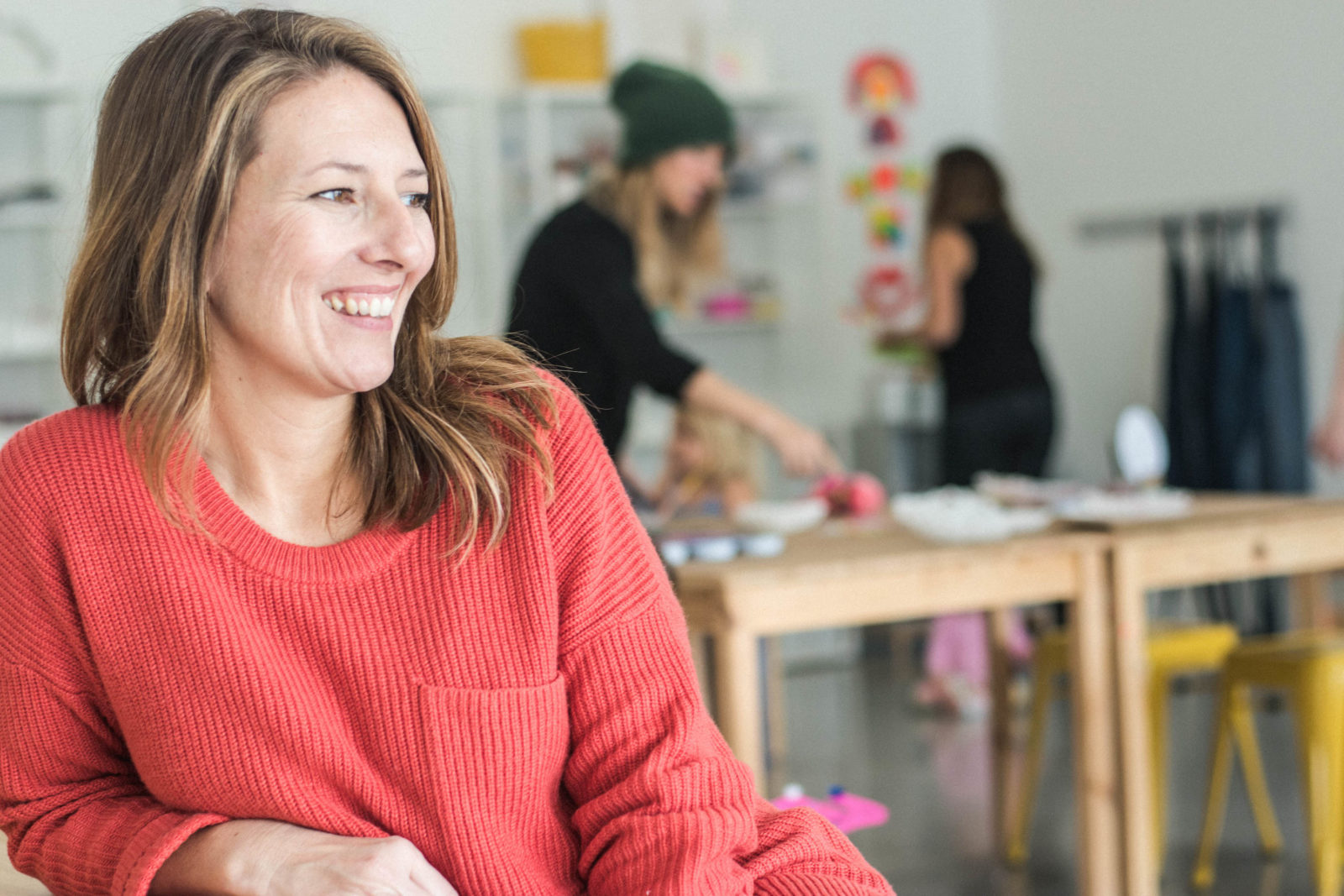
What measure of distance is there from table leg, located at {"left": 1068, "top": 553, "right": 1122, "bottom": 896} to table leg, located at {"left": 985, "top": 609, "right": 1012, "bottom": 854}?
805 millimetres

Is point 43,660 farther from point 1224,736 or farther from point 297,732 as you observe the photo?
point 1224,736

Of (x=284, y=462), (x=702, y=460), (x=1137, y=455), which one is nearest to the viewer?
(x=284, y=462)

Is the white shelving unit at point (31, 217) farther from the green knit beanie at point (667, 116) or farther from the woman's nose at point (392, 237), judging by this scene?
the woman's nose at point (392, 237)

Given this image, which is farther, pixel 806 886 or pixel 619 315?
pixel 619 315

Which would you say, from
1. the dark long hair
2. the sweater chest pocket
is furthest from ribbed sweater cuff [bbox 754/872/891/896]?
the dark long hair

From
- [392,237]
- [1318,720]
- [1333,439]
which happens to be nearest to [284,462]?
[392,237]

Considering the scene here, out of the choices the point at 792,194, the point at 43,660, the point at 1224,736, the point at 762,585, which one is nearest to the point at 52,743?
the point at 43,660

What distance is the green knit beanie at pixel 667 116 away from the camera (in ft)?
8.71

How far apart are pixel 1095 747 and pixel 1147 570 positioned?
300 millimetres

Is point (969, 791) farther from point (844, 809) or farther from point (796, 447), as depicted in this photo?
point (844, 809)

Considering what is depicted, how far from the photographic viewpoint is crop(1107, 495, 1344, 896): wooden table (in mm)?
2336

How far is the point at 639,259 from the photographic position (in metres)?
2.68

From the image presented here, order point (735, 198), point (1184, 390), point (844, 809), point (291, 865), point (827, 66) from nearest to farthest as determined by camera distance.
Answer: point (291, 865)
point (844, 809)
point (1184, 390)
point (735, 198)
point (827, 66)

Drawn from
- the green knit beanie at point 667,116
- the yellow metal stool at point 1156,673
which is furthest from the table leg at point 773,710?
the green knit beanie at point 667,116
